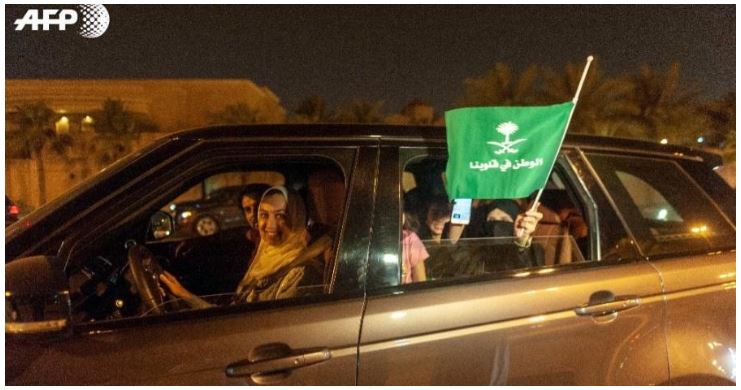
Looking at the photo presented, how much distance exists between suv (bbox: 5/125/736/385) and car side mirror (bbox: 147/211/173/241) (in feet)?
3.91

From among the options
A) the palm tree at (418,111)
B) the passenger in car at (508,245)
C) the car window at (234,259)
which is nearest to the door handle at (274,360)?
the car window at (234,259)

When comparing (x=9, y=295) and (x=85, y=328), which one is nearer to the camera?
(x=9, y=295)

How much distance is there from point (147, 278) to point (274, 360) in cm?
82

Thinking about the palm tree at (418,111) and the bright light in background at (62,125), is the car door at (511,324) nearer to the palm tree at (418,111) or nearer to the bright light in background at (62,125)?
the palm tree at (418,111)

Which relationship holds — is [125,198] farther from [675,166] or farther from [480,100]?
[480,100]

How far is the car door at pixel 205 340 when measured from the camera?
1.87m

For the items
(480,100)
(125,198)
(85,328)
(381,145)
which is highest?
(480,100)

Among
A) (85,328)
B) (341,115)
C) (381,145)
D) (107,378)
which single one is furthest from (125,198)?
(341,115)

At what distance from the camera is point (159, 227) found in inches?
161

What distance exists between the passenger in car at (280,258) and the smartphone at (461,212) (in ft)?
1.91

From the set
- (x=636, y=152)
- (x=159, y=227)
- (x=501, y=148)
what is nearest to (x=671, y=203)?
(x=636, y=152)

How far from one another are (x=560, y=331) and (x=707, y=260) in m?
0.77

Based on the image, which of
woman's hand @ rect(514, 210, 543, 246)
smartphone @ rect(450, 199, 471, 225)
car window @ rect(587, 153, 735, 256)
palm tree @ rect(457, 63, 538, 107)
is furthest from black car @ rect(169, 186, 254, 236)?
car window @ rect(587, 153, 735, 256)

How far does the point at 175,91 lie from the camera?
23.9m
